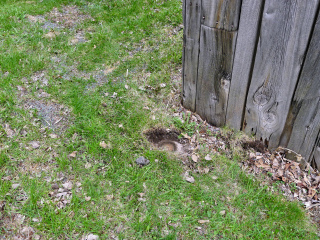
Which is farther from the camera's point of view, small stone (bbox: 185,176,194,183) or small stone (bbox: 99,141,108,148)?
small stone (bbox: 99,141,108,148)

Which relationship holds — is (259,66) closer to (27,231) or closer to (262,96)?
(262,96)

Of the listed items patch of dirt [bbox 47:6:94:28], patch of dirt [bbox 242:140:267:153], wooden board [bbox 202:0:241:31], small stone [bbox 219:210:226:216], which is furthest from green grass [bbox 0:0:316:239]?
wooden board [bbox 202:0:241:31]

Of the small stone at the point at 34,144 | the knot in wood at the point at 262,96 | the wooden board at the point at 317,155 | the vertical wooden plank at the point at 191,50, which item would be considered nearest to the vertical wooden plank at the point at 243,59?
the knot in wood at the point at 262,96

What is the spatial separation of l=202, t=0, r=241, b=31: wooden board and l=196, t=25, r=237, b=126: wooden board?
0.22ft

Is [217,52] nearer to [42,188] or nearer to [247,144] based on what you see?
[247,144]

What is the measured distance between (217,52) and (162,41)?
2494mm

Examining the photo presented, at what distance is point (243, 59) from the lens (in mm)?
2961

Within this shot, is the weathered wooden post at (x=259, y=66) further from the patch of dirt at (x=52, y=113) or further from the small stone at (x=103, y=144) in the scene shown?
the patch of dirt at (x=52, y=113)

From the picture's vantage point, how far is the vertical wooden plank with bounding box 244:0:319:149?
2.45 metres

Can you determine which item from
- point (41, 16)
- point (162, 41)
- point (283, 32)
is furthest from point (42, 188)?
point (41, 16)

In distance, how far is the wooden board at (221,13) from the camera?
107 inches

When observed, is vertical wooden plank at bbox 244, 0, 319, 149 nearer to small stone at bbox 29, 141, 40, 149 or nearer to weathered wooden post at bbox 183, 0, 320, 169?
weathered wooden post at bbox 183, 0, 320, 169

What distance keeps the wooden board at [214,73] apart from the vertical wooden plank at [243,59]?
0.23 ft

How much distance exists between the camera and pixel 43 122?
390 centimetres
